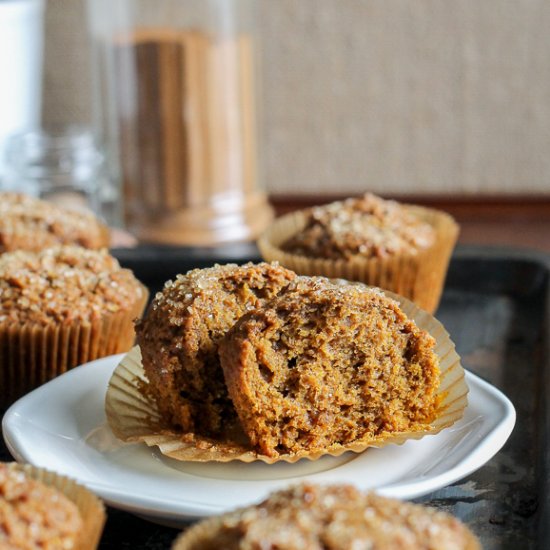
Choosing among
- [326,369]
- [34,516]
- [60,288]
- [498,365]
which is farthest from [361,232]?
[34,516]

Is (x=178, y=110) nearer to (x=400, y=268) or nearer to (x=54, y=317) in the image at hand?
(x=400, y=268)

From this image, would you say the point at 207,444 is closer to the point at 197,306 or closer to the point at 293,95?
the point at 197,306

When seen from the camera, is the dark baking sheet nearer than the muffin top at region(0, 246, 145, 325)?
Yes

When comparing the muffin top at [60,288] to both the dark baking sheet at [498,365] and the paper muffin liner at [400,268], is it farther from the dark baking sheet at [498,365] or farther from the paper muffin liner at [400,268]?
the paper muffin liner at [400,268]

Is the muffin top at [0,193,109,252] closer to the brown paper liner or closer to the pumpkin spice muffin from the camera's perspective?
the pumpkin spice muffin

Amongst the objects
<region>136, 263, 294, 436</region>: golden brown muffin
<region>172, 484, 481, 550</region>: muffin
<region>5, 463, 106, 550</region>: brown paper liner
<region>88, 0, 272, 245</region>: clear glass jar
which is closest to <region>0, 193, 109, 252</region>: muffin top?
<region>88, 0, 272, 245</region>: clear glass jar

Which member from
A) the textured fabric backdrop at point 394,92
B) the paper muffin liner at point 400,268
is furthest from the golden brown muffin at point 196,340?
the textured fabric backdrop at point 394,92
